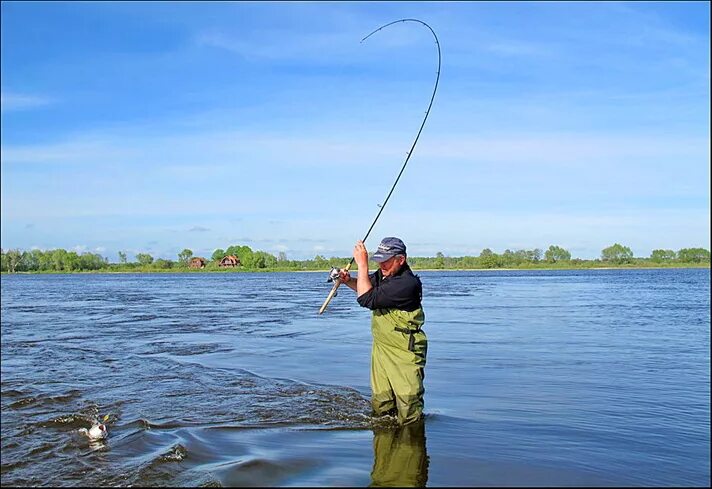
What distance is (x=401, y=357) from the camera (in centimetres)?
684

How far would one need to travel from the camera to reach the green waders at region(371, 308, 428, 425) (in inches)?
267

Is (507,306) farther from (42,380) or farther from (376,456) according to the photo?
(376,456)

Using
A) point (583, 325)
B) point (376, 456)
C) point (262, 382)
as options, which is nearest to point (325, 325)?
point (583, 325)

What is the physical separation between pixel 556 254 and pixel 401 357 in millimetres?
140170

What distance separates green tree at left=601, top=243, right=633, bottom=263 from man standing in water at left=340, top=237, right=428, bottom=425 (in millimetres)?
137174

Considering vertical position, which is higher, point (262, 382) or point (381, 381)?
point (381, 381)

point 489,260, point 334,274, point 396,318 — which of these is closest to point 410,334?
point 396,318

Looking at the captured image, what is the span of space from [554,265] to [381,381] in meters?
131

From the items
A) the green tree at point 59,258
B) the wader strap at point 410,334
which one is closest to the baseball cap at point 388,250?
the wader strap at point 410,334

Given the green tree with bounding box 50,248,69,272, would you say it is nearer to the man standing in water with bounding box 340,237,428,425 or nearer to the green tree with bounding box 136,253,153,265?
the green tree with bounding box 136,253,153,265

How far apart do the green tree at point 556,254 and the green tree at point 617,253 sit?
8.09 m

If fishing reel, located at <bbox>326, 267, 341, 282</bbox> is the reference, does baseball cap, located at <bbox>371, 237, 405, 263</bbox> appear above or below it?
above

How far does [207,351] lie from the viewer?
49.3ft

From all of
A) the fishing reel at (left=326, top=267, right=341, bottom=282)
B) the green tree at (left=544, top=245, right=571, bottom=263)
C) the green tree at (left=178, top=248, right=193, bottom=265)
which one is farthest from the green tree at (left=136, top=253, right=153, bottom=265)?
the fishing reel at (left=326, top=267, right=341, bottom=282)
